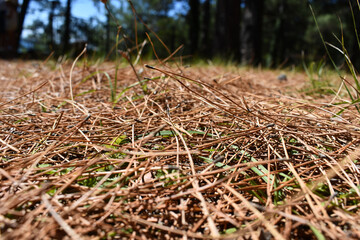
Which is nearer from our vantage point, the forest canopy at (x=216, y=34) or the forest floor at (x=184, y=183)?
the forest floor at (x=184, y=183)

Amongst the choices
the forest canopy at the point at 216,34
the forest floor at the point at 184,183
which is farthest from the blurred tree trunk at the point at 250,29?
the forest floor at the point at 184,183

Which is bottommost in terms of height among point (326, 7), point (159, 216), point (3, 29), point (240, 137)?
point (159, 216)

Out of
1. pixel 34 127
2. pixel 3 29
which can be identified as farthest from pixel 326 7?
pixel 34 127

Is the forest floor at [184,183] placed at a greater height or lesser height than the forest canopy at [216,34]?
lesser

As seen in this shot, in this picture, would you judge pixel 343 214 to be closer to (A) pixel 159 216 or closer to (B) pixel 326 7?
Answer: (A) pixel 159 216

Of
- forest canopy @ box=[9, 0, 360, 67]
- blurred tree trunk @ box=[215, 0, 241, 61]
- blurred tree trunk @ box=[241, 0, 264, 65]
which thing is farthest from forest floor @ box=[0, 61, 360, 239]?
blurred tree trunk @ box=[215, 0, 241, 61]

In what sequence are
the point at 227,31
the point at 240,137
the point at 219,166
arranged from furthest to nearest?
the point at 227,31
the point at 240,137
the point at 219,166

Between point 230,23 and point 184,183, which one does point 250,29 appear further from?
point 184,183

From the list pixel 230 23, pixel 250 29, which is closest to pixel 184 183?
pixel 250 29

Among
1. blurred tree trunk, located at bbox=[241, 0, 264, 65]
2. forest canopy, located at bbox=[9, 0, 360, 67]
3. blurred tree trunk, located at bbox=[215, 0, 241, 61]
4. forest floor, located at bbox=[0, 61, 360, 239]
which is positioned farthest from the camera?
blurred tree trunk, located at bbox=[215, 0, 241, 61]

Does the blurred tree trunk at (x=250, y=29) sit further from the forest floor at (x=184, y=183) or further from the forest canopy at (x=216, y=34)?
the forest floor at (x=184, y=183)

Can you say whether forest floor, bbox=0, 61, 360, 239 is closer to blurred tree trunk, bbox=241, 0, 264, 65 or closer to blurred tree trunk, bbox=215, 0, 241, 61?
blurred tree trunk, bbox=241, 0, 264, 65
